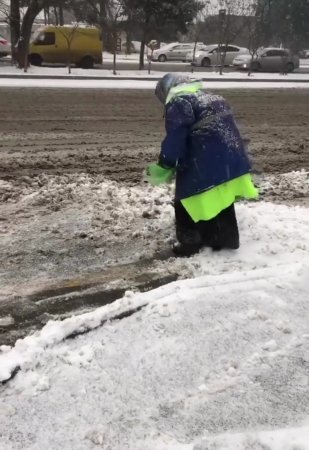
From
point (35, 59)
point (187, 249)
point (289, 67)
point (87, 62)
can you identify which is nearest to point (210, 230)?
point (187, 249)

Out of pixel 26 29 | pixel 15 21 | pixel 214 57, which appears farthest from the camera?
pixel 214 57

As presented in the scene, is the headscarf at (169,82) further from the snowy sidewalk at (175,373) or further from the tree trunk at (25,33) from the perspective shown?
the tree trunk at (25,33)

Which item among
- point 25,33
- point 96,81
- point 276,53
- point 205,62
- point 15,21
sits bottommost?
point 205,62

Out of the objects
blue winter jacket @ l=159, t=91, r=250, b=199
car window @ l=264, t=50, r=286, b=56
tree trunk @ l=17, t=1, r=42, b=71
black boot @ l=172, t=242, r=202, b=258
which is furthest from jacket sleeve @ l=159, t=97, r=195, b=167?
car window @ l=264, t=50, r=286, b=56

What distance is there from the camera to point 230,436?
2609 mm

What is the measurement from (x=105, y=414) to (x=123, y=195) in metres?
3.40

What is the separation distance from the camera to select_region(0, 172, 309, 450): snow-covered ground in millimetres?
2611

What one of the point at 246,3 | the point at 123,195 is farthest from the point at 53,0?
the point at 123,195

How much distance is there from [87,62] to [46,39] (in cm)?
234

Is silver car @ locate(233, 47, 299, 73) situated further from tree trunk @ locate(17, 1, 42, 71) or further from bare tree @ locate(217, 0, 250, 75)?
tree trunk @ locate(17, 1, 42, 71)

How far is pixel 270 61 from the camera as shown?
31703 millimetres

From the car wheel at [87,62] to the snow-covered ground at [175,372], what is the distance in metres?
27.0

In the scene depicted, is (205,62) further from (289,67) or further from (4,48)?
(4,48)

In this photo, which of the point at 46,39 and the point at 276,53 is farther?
the point at 276,53
